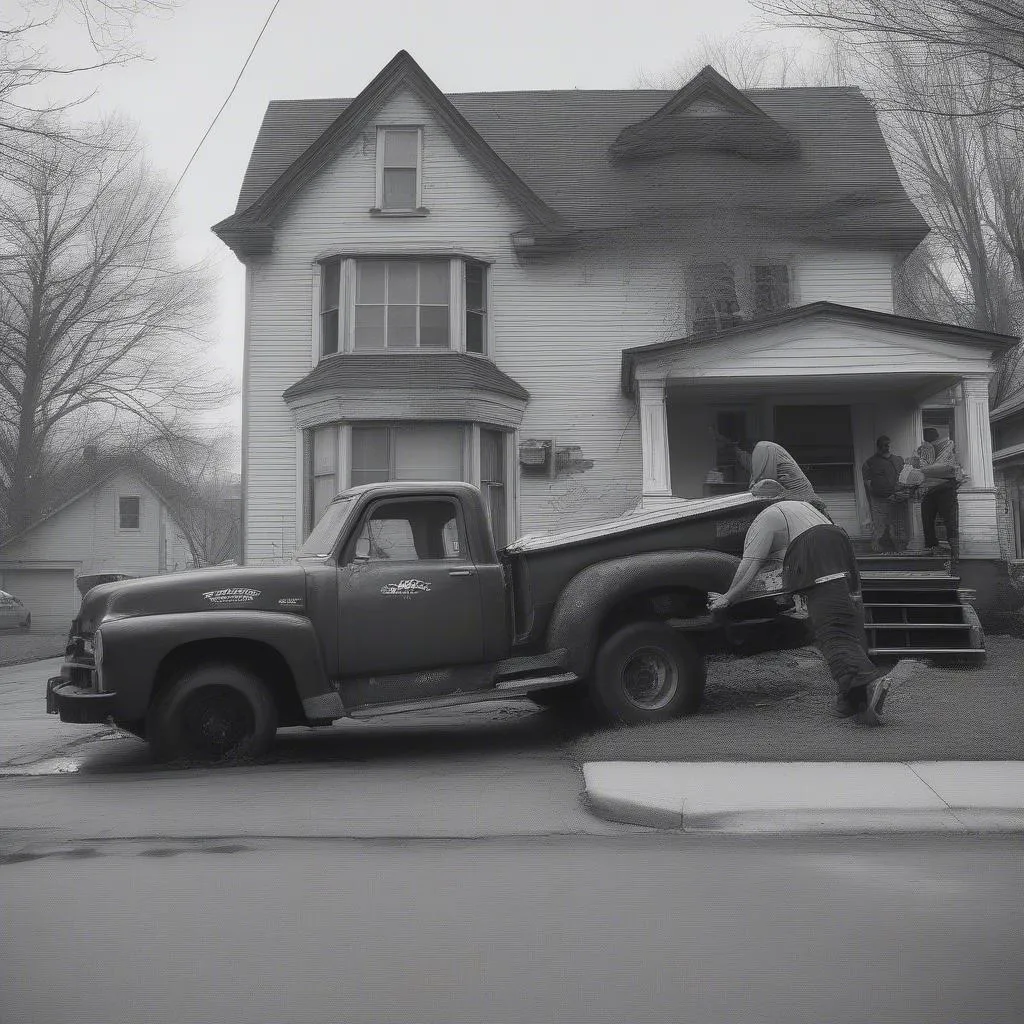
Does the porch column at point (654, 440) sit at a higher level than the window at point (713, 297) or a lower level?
lower

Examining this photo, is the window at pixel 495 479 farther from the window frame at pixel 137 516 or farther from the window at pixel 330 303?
the window frame at pixel 137 516

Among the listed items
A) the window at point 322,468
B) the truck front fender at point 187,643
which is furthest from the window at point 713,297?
the truck front fender at point 187,643

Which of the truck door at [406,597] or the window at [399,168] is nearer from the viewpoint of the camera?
the truck door at [406,597]

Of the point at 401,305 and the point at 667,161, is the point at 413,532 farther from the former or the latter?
the point at 667,161

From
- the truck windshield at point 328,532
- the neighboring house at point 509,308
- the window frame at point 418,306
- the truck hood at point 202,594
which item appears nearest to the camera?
the truck hood at point 202,594

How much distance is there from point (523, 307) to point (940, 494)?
26.8ft

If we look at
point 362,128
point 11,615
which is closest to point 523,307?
point 362,128

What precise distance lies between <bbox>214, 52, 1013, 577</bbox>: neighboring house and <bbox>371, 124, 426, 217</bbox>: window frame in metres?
0.03

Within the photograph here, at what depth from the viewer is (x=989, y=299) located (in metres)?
31.6

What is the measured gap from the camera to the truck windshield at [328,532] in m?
8.92

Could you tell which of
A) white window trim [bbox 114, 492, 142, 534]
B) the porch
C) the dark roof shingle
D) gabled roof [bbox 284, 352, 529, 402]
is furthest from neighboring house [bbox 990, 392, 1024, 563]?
white window trim [bbox 114, 492, 142, 534]

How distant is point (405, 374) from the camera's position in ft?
62.8

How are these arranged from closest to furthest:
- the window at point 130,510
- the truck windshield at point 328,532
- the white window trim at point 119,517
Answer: the truck windshield at point 328,532
the white window trim at point 119,517
the window at point 130,510

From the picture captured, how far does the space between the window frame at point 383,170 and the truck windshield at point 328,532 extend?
38.8ft
